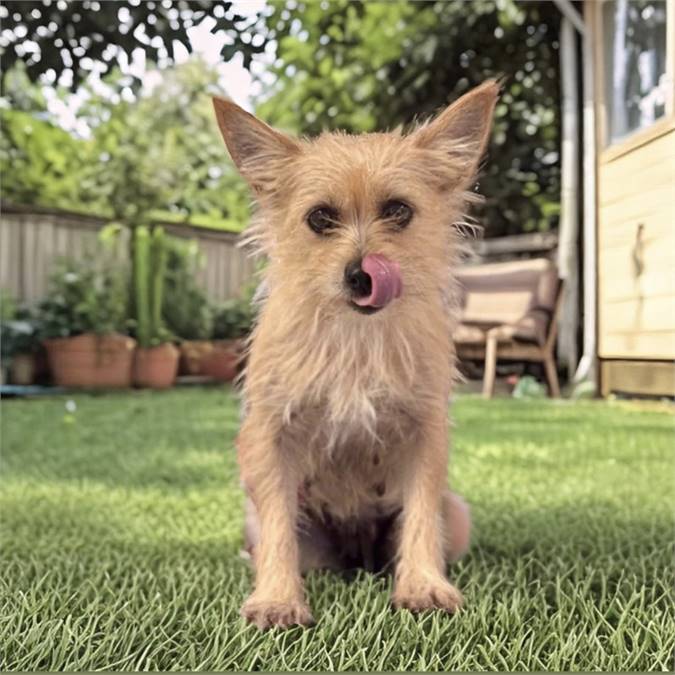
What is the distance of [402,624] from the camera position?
3.62ft

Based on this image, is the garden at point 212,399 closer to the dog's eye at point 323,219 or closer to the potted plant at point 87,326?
the potted plant at point 87,326

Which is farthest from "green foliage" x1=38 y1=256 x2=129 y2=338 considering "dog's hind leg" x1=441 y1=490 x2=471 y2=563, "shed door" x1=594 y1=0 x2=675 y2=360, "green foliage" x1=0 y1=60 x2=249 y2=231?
"dog's hind leg" x1=441 y1=490 x2=471 y2=563

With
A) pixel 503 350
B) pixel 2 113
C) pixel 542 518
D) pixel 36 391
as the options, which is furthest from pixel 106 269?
pixel 542 518

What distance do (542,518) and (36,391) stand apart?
4.06m

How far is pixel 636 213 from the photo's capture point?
4.46 ft

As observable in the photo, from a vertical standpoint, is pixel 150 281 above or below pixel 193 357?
above

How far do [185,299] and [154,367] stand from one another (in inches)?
36.7

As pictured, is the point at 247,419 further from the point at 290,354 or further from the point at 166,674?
the point at 166,674

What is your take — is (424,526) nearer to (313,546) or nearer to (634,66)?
(313,546)

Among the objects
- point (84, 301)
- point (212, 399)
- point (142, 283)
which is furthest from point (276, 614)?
point (142, 283)

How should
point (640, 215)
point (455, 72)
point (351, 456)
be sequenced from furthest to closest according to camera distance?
point (455, 72) < point (640, 215) < point (351, 456)

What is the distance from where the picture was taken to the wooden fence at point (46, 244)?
6.02 m

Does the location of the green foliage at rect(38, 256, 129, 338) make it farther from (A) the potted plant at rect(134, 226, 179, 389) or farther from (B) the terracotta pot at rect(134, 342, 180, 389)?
(B) the terracotta pot at rect(134, 342, 180, 389)

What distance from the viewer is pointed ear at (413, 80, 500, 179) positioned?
1070mm
